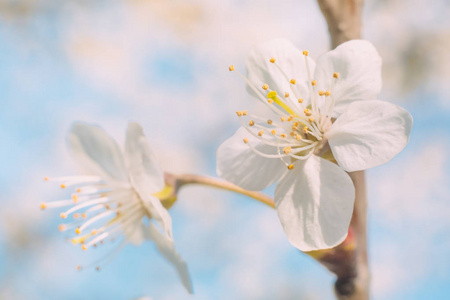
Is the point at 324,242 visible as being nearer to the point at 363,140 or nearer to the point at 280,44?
the point at 363,140

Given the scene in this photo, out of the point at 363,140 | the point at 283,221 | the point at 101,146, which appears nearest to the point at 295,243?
the point at 283,221

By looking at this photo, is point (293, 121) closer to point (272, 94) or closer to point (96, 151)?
point (272, 94)

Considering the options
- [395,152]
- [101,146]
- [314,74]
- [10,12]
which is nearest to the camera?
[395,152]

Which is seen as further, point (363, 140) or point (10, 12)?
point (10, 12)

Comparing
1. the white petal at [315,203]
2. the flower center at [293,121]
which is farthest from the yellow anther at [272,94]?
the white petal at [315,203]

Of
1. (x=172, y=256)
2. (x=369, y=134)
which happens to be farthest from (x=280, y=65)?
(x=172, y=256)

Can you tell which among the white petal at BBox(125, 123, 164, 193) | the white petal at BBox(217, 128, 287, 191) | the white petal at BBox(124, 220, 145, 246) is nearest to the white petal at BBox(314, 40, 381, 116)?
the white petal at BBox(217, 128, 287, 191)
